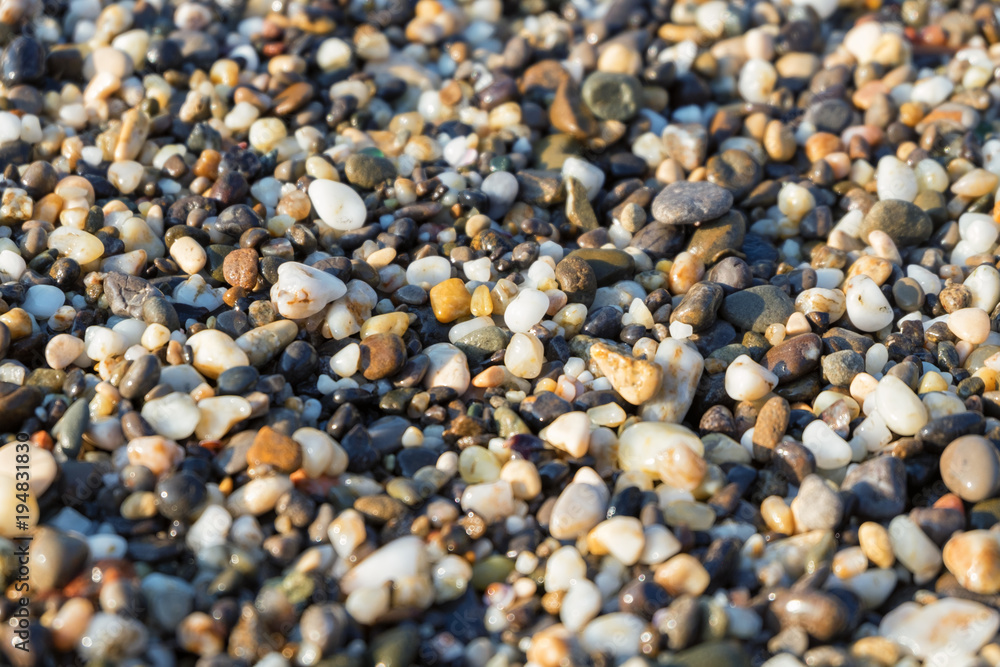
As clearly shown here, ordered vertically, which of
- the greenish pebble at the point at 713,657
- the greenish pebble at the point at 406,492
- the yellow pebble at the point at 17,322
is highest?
the yellow pebble at the point at 17,322

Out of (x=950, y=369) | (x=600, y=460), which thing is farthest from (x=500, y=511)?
(x=950, y=369)

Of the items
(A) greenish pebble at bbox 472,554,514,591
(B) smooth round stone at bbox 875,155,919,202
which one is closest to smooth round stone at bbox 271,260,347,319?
(A) greenish pebble at bbox 472,554,514,591

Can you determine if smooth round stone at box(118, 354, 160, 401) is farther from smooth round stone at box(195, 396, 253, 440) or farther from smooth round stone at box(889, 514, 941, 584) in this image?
smooth round stone at box(889, 514, 941, 584)

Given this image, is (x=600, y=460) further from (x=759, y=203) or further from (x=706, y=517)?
(x=759, y=203)

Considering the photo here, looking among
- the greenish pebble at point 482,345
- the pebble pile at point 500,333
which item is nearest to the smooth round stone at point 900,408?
the pebble pile at point 500,333

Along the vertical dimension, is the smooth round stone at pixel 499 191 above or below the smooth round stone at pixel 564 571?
above

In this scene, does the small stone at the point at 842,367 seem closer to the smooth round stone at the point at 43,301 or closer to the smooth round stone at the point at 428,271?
the smooth round stone at the point at 428,271

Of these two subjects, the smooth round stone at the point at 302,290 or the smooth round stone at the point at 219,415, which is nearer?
the smooth round stone at the point at 219,415
